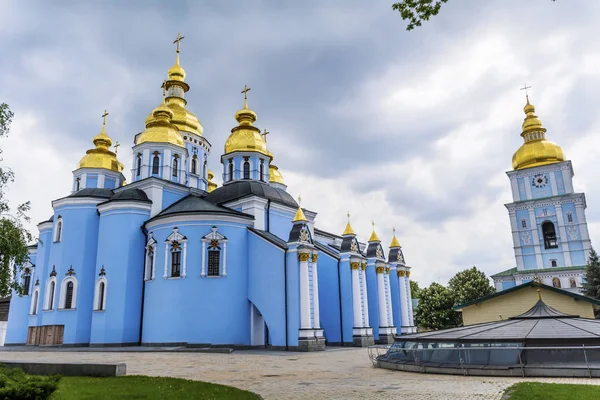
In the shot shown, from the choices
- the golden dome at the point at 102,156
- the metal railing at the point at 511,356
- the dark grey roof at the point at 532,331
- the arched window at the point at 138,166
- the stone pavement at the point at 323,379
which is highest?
the golden dome at the point at 102,156

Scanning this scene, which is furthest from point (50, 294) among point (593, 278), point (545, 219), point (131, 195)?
point (545, 219)

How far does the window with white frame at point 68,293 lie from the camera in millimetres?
25422

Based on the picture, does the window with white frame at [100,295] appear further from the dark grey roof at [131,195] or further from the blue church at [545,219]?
the blue church at [545,219]

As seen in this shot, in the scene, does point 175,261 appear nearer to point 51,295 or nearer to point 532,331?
point 51,295

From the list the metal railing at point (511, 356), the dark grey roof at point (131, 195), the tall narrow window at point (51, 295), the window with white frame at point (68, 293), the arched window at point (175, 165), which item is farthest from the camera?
the arched window at point (175, 165)

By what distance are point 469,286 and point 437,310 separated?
3.81m

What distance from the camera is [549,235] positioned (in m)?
44.7

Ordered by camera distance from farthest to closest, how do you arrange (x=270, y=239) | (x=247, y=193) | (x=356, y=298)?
(x=247, y=193) → (x=356, y=298) → (x=270, y=239)

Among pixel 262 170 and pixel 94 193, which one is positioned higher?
pixel 262 170

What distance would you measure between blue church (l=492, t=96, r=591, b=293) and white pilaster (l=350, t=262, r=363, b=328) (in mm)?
24238

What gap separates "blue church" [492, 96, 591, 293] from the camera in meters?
42.2

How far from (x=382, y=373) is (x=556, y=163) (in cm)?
4059

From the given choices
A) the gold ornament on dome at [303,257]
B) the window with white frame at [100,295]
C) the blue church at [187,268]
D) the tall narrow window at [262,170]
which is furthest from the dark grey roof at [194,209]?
the tall narrow window at [262,170]

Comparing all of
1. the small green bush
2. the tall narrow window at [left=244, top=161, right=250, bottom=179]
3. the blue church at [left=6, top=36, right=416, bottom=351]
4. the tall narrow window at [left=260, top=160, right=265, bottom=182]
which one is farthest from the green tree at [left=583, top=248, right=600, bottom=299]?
the small green bush
